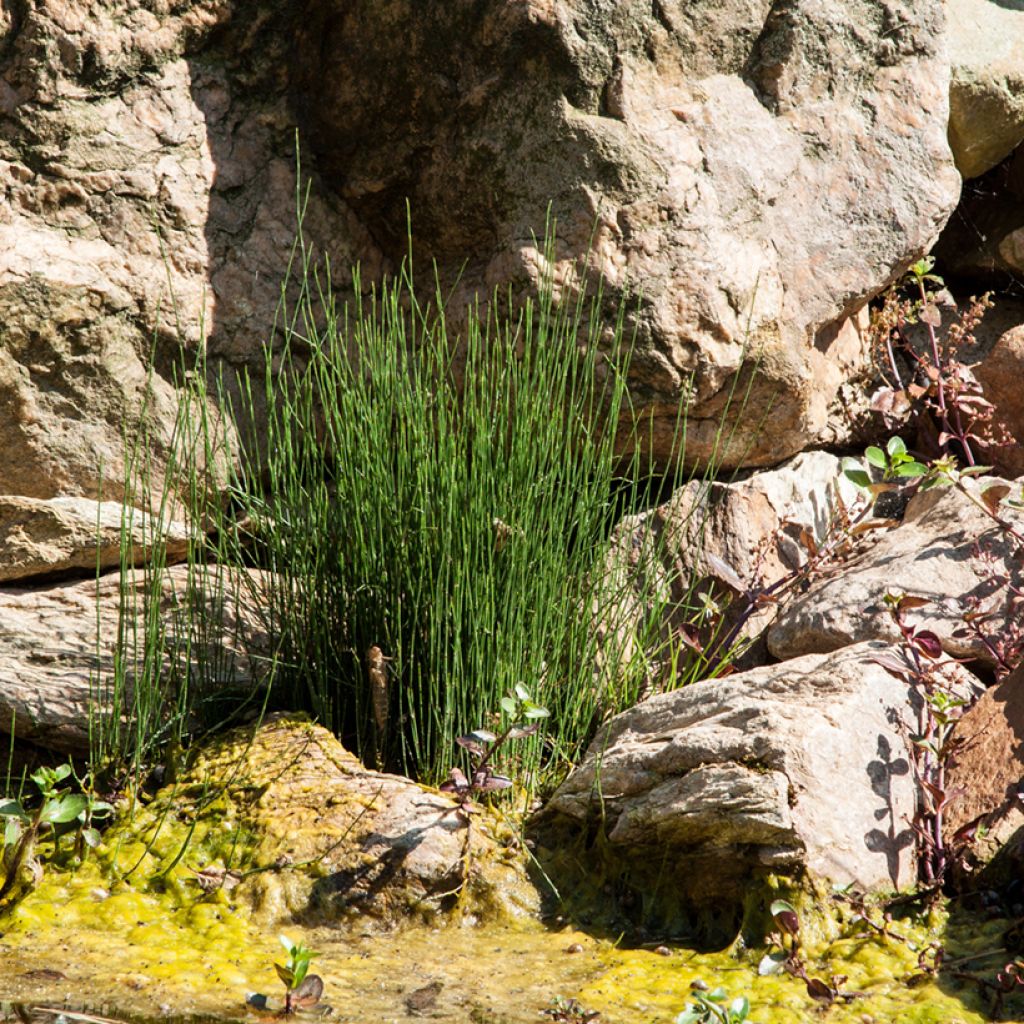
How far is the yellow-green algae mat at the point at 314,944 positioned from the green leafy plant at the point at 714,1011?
12cm

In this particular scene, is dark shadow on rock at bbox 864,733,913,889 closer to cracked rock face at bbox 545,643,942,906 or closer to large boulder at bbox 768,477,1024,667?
cracked rock face at bbox 545,643,942,906

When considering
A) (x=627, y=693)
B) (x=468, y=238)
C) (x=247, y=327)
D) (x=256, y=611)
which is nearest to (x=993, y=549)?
(x=627, y=693)

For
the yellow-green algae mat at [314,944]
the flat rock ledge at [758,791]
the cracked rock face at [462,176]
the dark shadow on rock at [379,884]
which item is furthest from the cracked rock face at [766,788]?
the cracked rock face at [462,176]

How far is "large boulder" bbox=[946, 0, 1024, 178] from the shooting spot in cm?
302

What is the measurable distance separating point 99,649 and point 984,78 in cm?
249

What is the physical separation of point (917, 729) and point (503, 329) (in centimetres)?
116

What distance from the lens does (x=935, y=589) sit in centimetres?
231

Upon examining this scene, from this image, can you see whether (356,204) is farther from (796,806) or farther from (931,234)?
(796,806)

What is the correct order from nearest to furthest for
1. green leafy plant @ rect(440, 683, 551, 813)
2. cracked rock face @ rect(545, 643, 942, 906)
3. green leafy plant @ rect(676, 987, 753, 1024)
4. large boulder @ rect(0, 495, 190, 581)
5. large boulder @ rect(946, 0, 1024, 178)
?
green leafy plant @ rect(676, 987, 753, 1024) → cracked rock face @ rect(545, 643, 942, 906) → green leafy plant @ rect(440, 683, 551, 813) → large boulder @ rect(0, 495, 190, 581) → large boulder @ rect(946, 0, 1024, 178)

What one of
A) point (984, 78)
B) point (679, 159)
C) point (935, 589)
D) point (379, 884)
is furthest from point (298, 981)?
point (984, 78)

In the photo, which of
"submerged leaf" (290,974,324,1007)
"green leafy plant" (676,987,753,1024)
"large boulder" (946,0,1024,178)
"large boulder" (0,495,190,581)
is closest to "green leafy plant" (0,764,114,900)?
"submerged leaf" (290,974,324,1007)

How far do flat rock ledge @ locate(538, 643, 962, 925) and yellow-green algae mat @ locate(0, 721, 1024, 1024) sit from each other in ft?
0.36

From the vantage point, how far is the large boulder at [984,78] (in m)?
3.02

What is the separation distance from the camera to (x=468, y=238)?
2.63 metres
